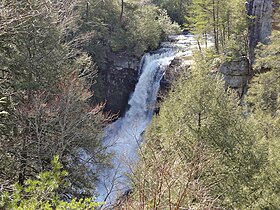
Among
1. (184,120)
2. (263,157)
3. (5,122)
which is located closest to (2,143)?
(5,122)

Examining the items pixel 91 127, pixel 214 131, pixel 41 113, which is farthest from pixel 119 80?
pixel 41 113

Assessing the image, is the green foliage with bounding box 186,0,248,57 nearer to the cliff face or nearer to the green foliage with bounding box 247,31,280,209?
the cliff face

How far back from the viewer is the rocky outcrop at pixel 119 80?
25.5 metres

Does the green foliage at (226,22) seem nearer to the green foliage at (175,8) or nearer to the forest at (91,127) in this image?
the forest at (91,127)

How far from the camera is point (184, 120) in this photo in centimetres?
1230

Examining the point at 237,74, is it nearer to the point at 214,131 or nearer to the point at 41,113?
the point at 214,131

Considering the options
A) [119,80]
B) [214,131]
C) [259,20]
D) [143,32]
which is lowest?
[119,80]

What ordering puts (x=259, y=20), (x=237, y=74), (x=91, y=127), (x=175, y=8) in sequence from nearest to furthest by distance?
(x=91, y=127)
(x=237, y=74)
(x=259, y=20)
(x=175, y=8)

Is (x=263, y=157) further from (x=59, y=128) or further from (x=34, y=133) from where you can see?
(x=34, y=133)

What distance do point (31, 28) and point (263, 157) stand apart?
9.87m

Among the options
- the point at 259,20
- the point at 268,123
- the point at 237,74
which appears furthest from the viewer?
the point at 259,20

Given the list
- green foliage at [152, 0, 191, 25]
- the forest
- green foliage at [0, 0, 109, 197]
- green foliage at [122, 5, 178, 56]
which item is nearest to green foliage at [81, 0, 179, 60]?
green foliage at [122, 5, 178, 56]

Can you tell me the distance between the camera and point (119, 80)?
84.2ft

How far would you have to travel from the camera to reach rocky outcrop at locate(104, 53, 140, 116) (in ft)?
83.7
